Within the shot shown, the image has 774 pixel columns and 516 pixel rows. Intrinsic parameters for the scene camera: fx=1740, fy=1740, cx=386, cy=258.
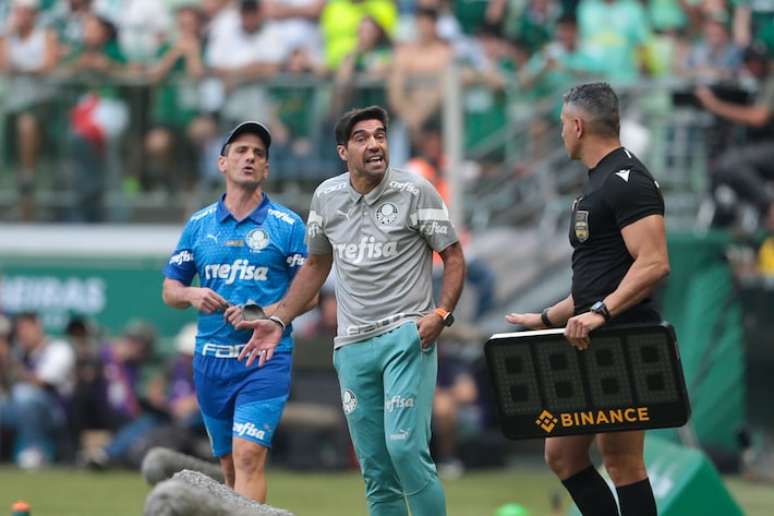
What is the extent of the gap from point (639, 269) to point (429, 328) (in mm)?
1216

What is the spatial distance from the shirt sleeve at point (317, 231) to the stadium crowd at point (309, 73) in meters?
7.96

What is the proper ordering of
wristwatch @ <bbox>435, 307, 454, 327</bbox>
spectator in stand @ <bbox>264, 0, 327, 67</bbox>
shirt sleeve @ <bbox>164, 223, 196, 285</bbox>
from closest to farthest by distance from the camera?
1. wristwatch @ <bbox>435, 307, 454, 327</bbox>
2. shirt sleeve @ <bbox>164, 223, 196, 285</bbox>
3. spectator in stand @ <bbox>264, 0, 327, 67</bbox>

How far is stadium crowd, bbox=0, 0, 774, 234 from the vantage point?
17.5m

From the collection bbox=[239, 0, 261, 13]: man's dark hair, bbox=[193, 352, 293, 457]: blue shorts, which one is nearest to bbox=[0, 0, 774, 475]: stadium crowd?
bbox=[239, 0, 261, 13]: man's dark hair

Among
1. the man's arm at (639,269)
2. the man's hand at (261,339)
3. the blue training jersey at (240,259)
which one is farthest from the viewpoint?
the blue training jersey at (240,259)

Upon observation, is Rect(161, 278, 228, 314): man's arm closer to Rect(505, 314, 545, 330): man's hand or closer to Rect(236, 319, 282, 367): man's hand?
Rect(236, 319, 282, 367): man's hand

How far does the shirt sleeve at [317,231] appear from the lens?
925cm

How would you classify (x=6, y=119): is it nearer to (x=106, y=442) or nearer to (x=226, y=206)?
(x=106, y=442)

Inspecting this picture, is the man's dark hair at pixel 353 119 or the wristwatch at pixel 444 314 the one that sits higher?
the man's dark hair at pixel 353 119

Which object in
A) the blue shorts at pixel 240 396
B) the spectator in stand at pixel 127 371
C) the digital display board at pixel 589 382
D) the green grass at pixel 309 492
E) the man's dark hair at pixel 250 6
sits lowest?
the green grass at pixel 309 492

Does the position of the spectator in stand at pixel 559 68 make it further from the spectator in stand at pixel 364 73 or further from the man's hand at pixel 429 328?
the man's hand at pixel 429 328

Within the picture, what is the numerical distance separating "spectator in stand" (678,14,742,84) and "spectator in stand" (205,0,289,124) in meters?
4.29

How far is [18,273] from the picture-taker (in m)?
18.8

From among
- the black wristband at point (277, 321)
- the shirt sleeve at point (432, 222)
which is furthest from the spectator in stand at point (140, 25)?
the shirt sleeve at point (432, 222)
